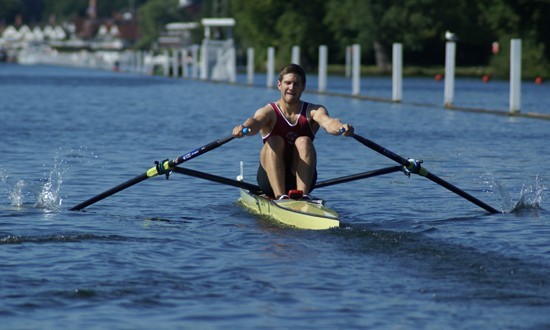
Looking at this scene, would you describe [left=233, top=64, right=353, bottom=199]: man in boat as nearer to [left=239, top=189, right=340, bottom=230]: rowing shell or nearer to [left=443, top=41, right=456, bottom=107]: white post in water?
[left=239, top=189, right=340, bottom=230]: rowing shell

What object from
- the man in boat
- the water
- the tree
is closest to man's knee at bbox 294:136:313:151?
the man in boat

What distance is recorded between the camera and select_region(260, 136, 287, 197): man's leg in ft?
42.7

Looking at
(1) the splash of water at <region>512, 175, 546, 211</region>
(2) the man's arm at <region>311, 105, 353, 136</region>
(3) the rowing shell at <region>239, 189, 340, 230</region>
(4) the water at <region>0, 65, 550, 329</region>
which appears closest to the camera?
(4) the water at <region>0, 65, 550, 329</region>

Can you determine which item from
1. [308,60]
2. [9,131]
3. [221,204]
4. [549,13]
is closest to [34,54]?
[308,60]

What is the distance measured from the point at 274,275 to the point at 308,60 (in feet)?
294

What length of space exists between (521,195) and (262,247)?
176 inches

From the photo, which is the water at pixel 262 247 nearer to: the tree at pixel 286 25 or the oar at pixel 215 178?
the oar at pixel 215 178

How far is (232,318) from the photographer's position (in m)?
8.29

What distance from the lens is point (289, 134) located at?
1307cm

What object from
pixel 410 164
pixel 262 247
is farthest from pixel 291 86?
pixel 262 247

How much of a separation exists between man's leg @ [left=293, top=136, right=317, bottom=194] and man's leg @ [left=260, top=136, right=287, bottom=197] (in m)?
0.17

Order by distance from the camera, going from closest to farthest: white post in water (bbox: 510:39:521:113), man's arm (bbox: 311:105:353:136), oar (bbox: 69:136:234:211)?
man's arm (bbox: 311:105:353:136)
oar (bbox: 69:136:234:211)
white post in water (bbox: 510:39:521:113)

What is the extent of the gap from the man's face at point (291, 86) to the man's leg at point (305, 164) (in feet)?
1.36

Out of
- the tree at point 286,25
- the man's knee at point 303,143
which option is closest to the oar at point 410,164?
the man's knee at point 303,143
